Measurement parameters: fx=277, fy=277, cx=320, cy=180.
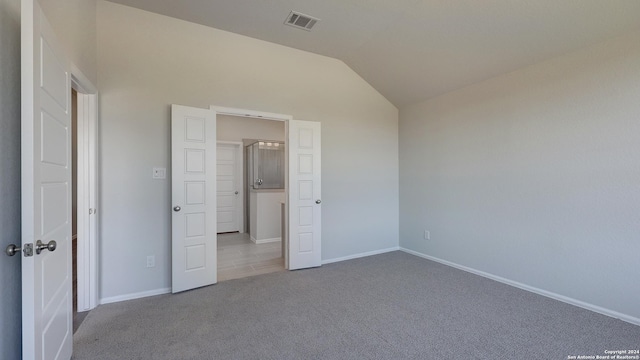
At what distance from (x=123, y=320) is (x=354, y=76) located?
13.9 feet

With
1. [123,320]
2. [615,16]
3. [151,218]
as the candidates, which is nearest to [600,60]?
[615,16]

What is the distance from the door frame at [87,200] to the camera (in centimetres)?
269

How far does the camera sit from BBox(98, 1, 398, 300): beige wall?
9.61ft

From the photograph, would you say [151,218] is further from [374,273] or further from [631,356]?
[631,356]

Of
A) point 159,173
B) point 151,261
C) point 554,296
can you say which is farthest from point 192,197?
point 554,296

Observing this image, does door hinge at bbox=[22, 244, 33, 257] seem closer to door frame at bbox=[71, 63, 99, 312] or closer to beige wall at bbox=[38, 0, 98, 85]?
beige wall at bbox=[38, 0, 98, 85]

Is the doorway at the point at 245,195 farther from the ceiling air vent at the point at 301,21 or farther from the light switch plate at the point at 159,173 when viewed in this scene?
the ceiling air vent at the point at 301,21

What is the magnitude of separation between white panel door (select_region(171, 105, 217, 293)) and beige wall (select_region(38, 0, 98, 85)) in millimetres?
813

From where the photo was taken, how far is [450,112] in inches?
160

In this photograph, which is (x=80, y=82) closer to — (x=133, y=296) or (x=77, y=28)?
(x=77, y=28)

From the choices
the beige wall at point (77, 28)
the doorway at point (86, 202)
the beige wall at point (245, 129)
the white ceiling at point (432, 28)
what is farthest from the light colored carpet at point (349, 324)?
the beige wall at point (245, 129)

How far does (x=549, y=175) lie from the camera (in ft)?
9.86

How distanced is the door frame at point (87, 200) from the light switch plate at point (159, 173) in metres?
0.52

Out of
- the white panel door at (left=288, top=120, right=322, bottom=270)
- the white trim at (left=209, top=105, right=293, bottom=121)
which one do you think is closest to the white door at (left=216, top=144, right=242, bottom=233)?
the white trim at (left=209, top=105, right=293, bottom=121)
